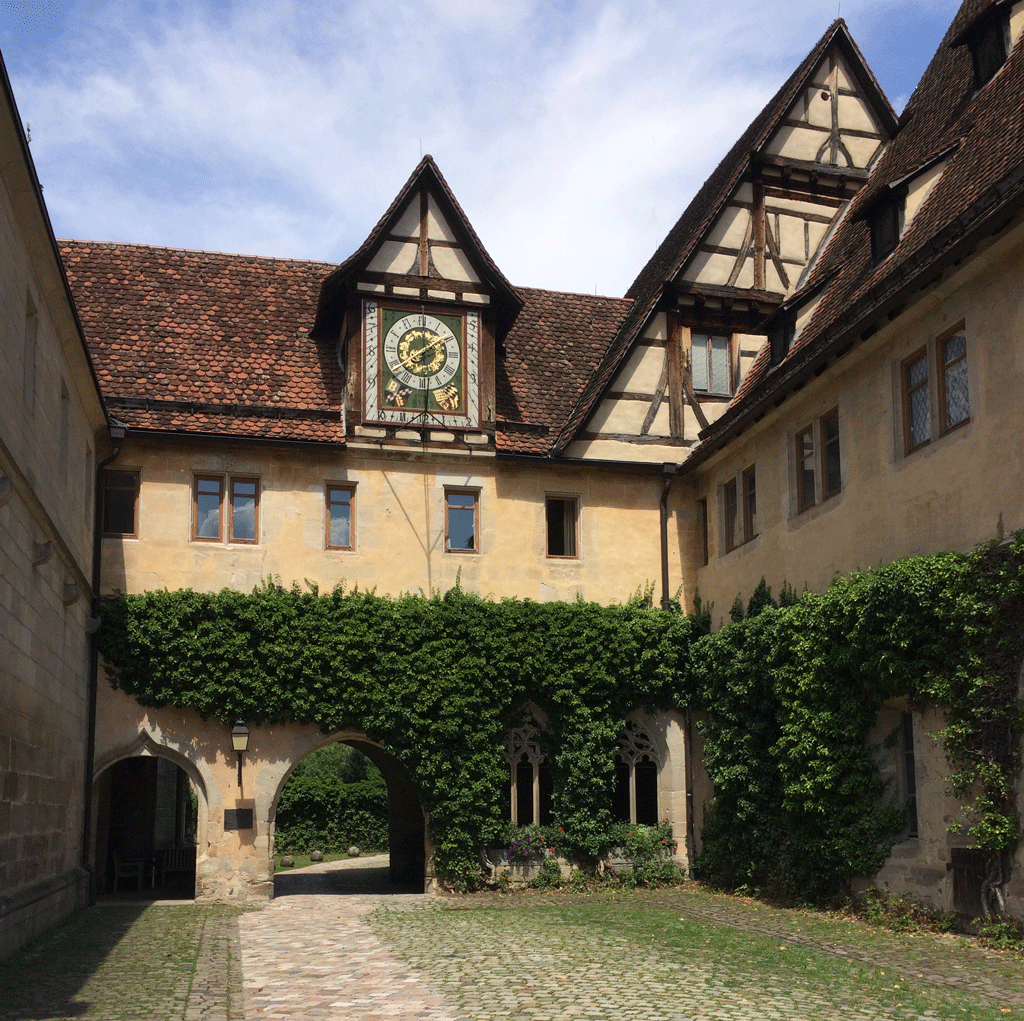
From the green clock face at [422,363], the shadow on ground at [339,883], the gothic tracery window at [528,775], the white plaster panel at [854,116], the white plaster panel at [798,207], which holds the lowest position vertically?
the shadow on ground at [339,883]

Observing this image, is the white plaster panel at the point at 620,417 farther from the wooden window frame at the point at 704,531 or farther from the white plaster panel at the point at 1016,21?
the white plaster panel at the point at 1016,21

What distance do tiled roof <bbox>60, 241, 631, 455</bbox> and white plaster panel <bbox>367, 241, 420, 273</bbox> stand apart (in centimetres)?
197

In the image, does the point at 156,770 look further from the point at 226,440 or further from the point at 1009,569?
the point at 1009,569

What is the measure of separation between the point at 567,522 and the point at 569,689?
10.3 ft

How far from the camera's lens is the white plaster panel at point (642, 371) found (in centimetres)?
2227

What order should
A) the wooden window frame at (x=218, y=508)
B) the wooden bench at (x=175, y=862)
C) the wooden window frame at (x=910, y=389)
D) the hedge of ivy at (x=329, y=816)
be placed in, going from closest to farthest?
the wooden window frame at (x=910, y=389) → the wooden window frame at (x=218, y=508) → the wooden bench at (x=175, y=862) → the hedge of ivy at (x=329, y=816)

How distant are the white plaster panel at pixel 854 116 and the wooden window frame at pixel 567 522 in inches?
334

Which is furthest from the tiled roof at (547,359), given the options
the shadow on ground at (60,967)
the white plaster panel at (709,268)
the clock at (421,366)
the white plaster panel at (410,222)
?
the shadow on ground at (60,967)

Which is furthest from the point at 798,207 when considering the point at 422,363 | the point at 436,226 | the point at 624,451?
the point at 422,363

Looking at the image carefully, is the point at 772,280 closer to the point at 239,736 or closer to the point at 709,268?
the point at 709,268

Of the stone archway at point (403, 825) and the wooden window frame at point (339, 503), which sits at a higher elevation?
the wooden window frame at point (339, 503)

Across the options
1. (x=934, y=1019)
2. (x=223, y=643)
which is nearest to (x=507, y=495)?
(x=223, y=643)

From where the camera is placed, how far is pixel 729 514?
69.9 ft

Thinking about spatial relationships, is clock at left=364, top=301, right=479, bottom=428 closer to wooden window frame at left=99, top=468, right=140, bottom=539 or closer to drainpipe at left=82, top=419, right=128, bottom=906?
wooden window frame at left=99, top=468, right=140, bottom=539
